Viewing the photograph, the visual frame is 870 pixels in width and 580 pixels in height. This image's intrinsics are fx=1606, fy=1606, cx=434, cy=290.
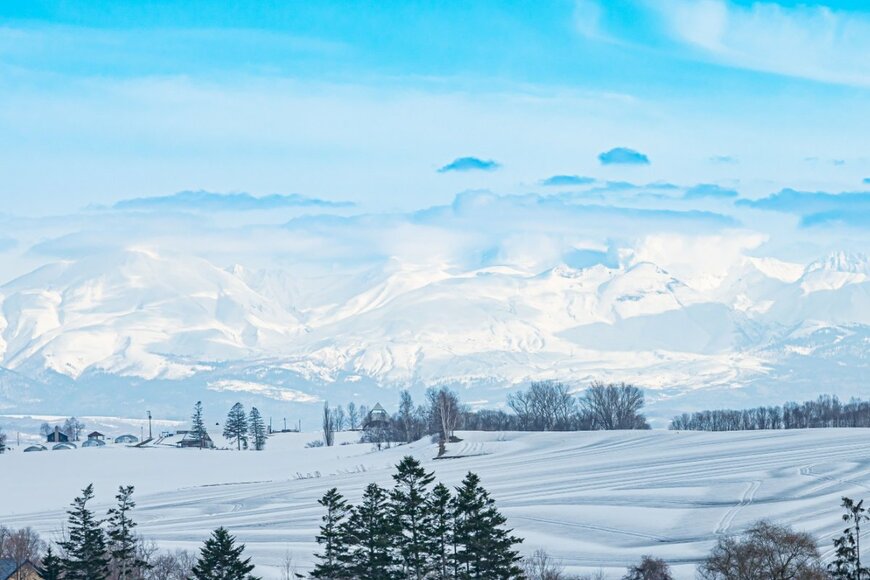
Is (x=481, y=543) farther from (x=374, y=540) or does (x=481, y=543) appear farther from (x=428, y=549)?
(x=374, y=540)

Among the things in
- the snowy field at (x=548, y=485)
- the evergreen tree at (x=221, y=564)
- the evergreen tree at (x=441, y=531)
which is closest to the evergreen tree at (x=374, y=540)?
the evergreen tree at (x=441, y=531)

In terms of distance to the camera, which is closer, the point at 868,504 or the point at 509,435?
the point at 868,504

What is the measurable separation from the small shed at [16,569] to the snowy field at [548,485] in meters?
11.7

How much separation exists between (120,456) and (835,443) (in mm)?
81394

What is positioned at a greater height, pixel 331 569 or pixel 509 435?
pixel 509 435

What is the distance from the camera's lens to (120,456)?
591 feet

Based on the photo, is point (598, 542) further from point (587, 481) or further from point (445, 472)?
point (445, 472)

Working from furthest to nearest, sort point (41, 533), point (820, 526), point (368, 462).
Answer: point (368, 462) → point (41, 533) → point (820, 526)

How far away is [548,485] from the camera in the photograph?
400 feet

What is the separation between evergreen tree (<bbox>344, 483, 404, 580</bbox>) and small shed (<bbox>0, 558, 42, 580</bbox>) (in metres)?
25.5

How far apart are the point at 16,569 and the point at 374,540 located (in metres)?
27.2


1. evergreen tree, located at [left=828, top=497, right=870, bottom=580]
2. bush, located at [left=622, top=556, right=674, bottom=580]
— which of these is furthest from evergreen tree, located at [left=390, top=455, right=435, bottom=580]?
bush, located at [left=622, top=556, right=674, bottom=580]

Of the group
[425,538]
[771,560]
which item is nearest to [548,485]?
[771,560]

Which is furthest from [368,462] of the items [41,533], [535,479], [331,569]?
[331,569]
